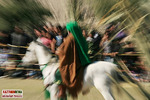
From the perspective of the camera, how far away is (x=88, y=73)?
153 centimetres

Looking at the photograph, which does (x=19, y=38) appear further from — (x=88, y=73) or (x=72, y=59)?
(x=88, y=73)

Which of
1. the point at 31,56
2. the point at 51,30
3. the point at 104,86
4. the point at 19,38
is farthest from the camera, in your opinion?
the point at 19,38

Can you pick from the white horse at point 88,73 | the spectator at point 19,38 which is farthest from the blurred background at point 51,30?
the white horse at point 88,73

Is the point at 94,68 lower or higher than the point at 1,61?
lower

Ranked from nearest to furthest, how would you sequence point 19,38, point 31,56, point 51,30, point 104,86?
1. point 104,86
2. point 31,56
3. point 51,30
4. point 19,38

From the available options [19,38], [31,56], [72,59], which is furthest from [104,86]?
[19,38]

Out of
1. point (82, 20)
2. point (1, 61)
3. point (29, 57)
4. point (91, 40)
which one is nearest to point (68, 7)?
point (82, 20)

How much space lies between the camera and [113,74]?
152 cm

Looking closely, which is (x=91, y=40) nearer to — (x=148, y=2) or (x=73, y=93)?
(x=73, y=93)

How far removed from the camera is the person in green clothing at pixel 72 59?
1515mm

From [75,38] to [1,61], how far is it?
1807mm

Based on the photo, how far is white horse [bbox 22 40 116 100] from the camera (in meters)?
1.51

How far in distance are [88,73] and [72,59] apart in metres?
0.22

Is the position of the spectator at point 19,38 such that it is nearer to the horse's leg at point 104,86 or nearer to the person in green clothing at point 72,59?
the person in green clothing at point 72,59
